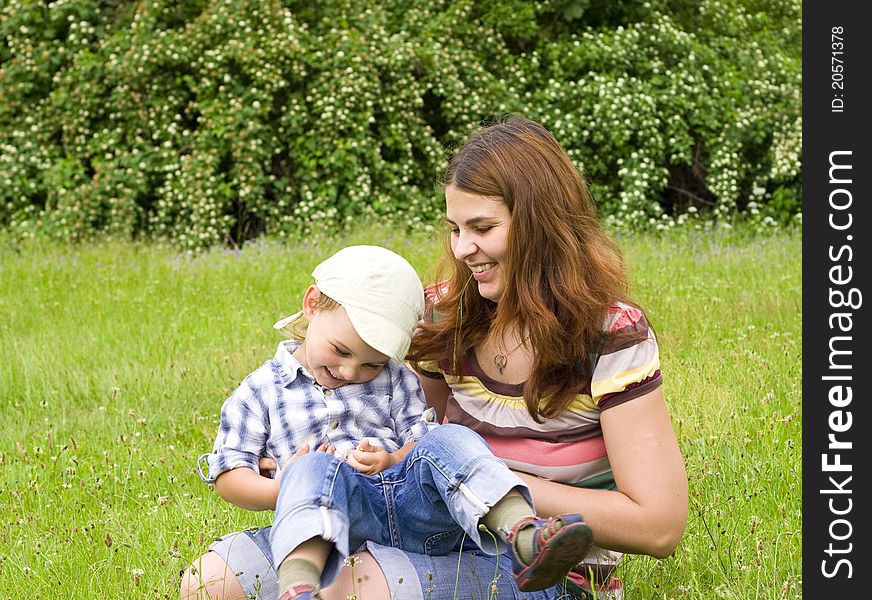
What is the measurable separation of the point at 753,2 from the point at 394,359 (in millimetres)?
11297

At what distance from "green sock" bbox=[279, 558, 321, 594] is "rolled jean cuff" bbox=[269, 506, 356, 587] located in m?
0.02

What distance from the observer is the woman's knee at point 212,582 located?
281 centimetres

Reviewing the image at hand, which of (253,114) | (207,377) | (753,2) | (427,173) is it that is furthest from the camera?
(753,2)

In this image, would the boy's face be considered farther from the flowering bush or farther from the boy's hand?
the flowering bush

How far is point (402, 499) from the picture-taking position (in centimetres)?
272

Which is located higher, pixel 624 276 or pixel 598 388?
pixel 624 276

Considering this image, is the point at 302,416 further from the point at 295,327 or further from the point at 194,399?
the point at 194,399

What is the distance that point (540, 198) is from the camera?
2.79 metres

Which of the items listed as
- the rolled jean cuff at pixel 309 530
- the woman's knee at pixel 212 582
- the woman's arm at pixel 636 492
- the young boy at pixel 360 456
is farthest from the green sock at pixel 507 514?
the woman's knee at pixel 212 582

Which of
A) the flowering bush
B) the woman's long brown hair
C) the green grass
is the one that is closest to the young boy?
the woman's long brown hair

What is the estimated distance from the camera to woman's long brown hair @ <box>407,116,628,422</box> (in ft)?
9.03

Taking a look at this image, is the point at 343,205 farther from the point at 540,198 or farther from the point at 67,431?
the point at 540,198
